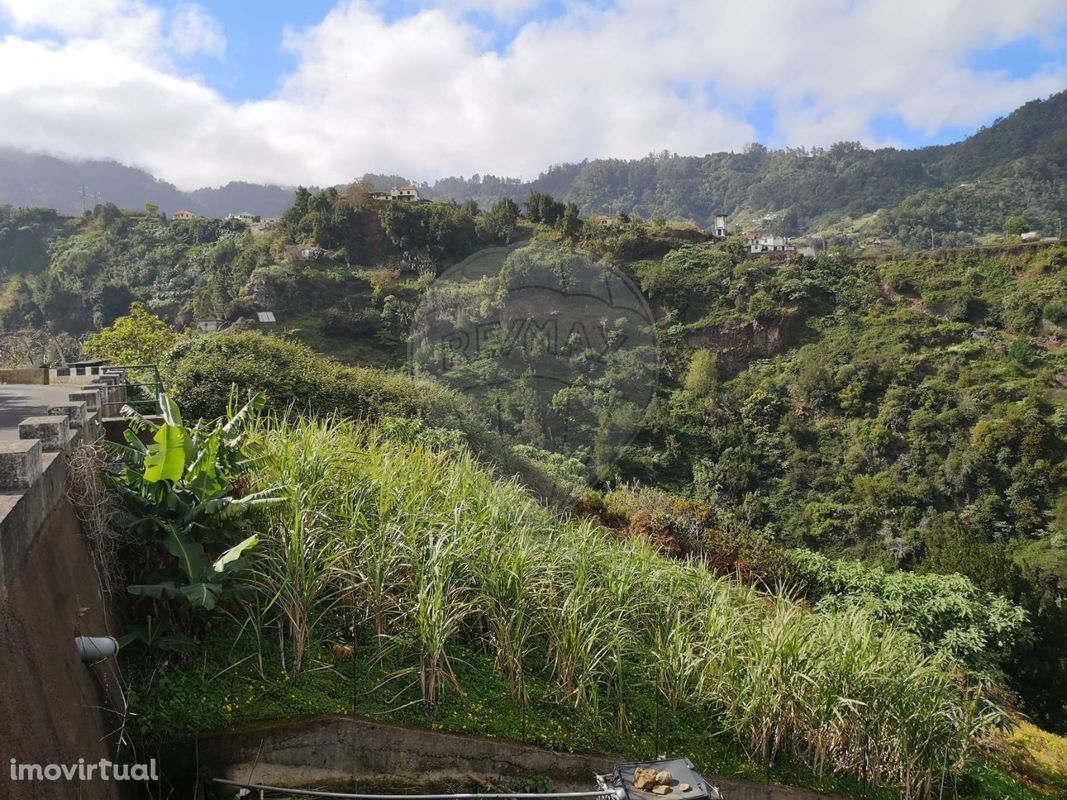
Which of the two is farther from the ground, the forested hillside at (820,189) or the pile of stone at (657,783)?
the forested hillside at (820,189)

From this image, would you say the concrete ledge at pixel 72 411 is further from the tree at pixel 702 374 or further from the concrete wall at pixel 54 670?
the tree at pixel 702 374

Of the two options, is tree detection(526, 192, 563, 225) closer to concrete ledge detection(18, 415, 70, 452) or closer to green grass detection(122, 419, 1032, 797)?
green grass detection(122, 419, 1032, 797)

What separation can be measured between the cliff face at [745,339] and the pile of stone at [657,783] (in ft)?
95.2

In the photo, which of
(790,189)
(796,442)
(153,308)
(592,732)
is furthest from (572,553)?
(790,189)

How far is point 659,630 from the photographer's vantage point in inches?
161

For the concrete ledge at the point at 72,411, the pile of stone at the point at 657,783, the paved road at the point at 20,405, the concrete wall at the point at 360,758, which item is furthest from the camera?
the paved road at the point at 20,405

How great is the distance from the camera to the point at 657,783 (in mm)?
2688

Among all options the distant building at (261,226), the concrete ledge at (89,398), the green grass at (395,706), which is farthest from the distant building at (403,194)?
the green grass at (395,706)

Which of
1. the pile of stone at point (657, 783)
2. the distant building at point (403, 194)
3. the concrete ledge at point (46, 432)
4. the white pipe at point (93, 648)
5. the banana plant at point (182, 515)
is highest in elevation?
the distant building at point (403, 194)

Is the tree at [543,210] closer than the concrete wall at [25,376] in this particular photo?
No

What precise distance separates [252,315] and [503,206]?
15.4 m

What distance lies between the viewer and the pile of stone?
2.66 meters

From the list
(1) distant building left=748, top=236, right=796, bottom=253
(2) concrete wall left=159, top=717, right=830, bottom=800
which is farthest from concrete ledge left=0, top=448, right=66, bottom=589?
(1) distant building left=748, top=236, right=796, bottom=253

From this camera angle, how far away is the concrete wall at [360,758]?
2996 millimetres
